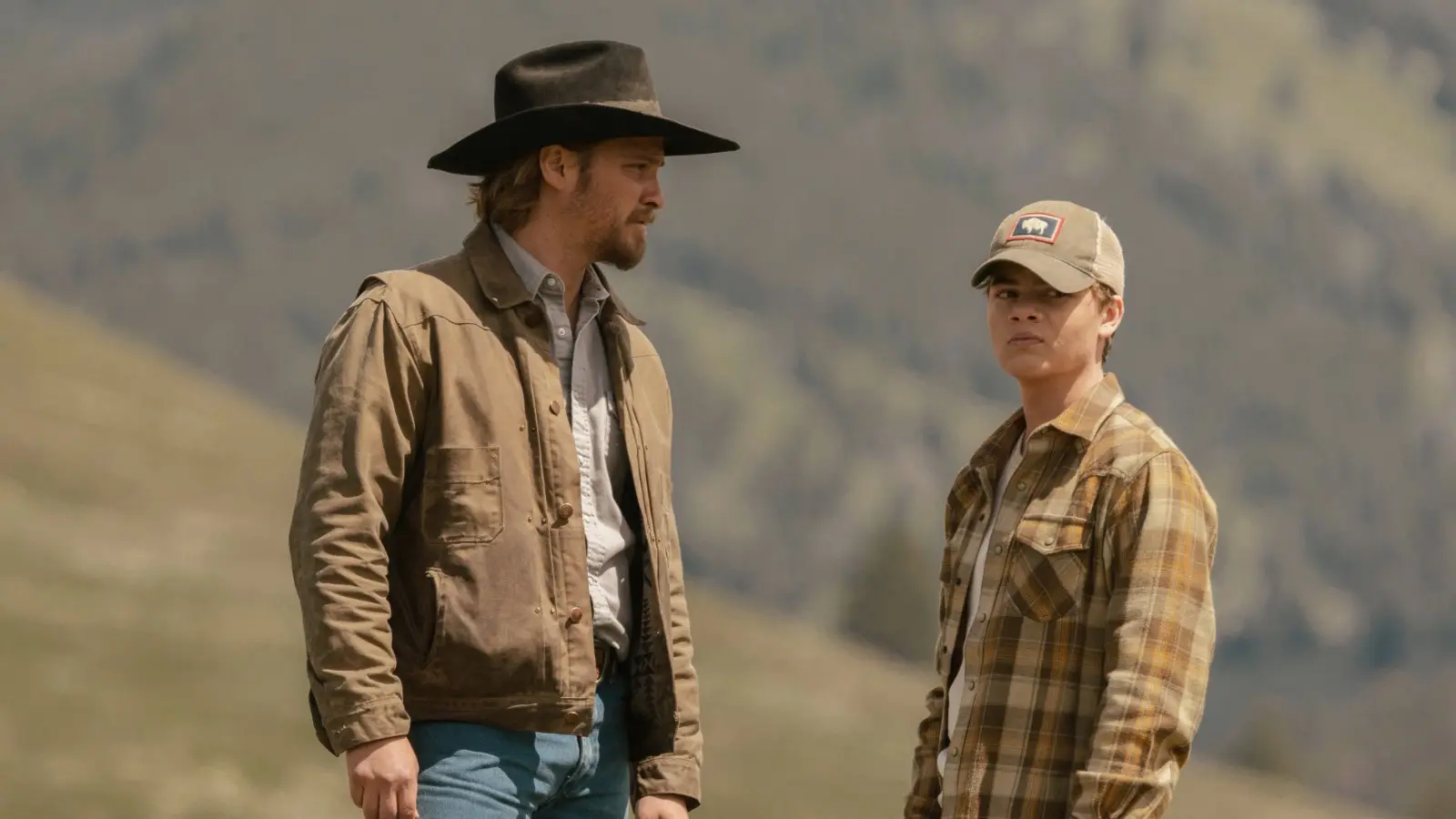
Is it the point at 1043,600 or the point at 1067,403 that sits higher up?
the point at 1067,403

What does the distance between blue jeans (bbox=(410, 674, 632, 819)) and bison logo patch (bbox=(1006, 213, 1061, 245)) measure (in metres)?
1.42

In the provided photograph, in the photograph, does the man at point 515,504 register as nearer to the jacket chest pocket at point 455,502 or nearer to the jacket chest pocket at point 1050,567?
the jacket chest pocket at point 455,502

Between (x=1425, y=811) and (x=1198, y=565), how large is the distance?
120055mm

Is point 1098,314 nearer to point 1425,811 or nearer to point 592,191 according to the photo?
point 592,191

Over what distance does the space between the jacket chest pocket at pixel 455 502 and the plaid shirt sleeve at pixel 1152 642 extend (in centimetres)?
137

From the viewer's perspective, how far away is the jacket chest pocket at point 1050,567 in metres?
4.45

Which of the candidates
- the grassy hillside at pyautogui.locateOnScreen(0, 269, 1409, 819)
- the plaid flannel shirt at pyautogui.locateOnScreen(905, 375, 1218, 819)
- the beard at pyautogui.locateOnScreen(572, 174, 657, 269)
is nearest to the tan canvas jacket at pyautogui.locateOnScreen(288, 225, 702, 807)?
the beard at pyautogui.locateOnScreen(572, 174, 657, 269)

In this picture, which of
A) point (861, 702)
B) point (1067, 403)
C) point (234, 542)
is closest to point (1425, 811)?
point (861, 702)

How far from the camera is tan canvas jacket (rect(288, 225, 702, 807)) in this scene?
4391 millimetres

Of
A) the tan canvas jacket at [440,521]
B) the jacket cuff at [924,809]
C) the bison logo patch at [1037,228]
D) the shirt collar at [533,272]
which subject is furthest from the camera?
the shirt collar at [533,272]

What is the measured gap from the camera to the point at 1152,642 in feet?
14.1

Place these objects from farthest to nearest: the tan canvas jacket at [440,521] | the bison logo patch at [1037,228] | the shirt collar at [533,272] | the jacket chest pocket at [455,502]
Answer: the shirt collar at [533,272] → the bison logo patch at [1037,228] → the jacket chest pocket at [455,502] → the tan canvas jacket at [440,521]

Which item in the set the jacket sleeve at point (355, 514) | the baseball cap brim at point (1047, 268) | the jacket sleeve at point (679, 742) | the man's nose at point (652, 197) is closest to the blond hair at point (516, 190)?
the man's nose at point (652, 197)

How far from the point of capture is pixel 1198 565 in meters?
4.38
